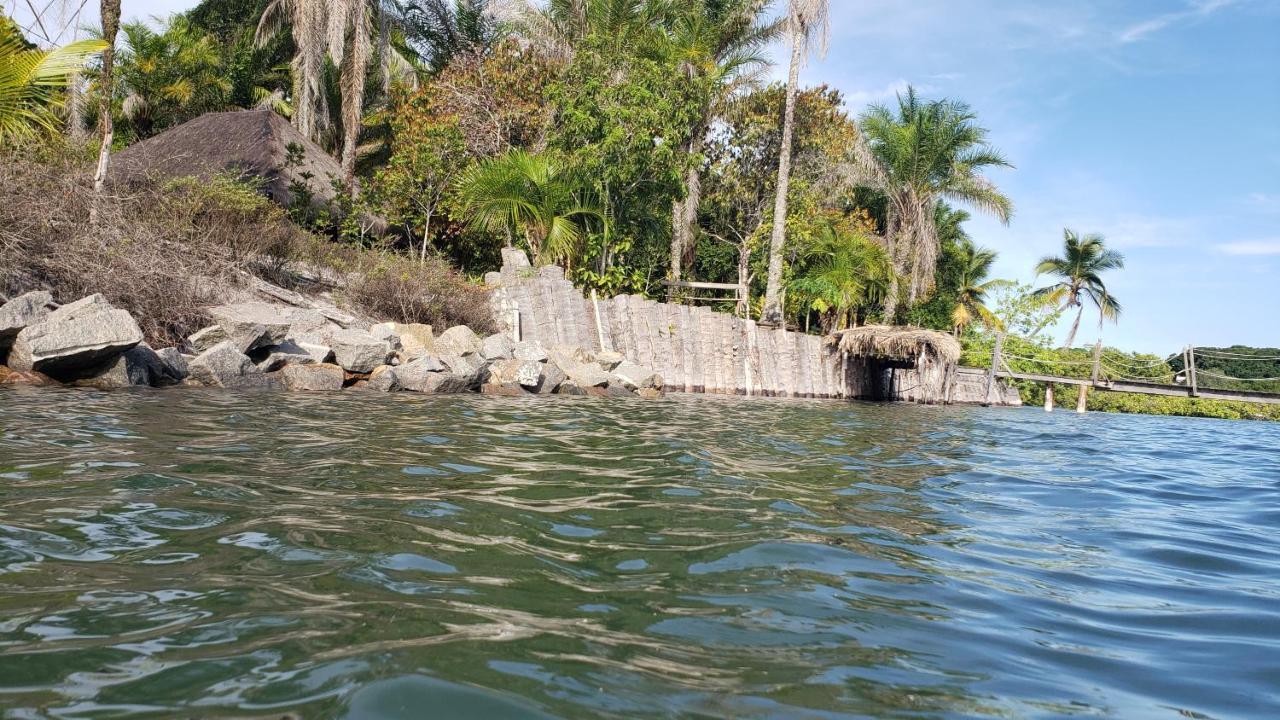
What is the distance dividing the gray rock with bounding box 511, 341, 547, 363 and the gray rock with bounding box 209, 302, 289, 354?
361cm

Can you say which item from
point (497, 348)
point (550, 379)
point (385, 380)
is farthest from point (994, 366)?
point (385, 380)

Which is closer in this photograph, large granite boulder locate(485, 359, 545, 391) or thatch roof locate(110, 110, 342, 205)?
large granite boulder locate(485, 359, 545, 391)

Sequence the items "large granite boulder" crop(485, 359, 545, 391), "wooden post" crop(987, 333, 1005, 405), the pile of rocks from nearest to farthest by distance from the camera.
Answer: the pile of rocks, "large granite boulder" crop(485, 359, 545, 391), "wooden post" crop(987, 333, 1005, 405)

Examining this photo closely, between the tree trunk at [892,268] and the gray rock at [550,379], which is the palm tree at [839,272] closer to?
the tree trunk at [892,268]

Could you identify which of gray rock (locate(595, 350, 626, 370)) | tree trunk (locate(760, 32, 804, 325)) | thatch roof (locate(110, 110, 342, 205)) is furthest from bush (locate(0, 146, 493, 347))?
tree trunk (locate(760, 32, 804, 325))

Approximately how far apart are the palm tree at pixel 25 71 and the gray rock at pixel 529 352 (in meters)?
6.85

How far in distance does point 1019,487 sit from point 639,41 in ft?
60.6

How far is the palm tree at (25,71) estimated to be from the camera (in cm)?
988

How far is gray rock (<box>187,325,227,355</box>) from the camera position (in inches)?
396

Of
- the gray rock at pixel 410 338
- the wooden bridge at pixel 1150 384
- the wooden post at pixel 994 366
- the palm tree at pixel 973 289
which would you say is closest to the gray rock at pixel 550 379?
the gray rock at pixel 410 338

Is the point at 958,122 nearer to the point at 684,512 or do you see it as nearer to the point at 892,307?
the point at 892,307

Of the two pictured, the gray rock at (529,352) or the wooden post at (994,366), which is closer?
the gray rock at (529,352)

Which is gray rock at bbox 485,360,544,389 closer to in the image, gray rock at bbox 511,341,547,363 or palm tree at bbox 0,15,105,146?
gray rock at bbox 511,341,547,363

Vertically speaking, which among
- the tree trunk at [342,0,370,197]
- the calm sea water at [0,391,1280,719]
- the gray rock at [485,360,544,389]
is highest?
the tree trunk at [342,0,370,197]
